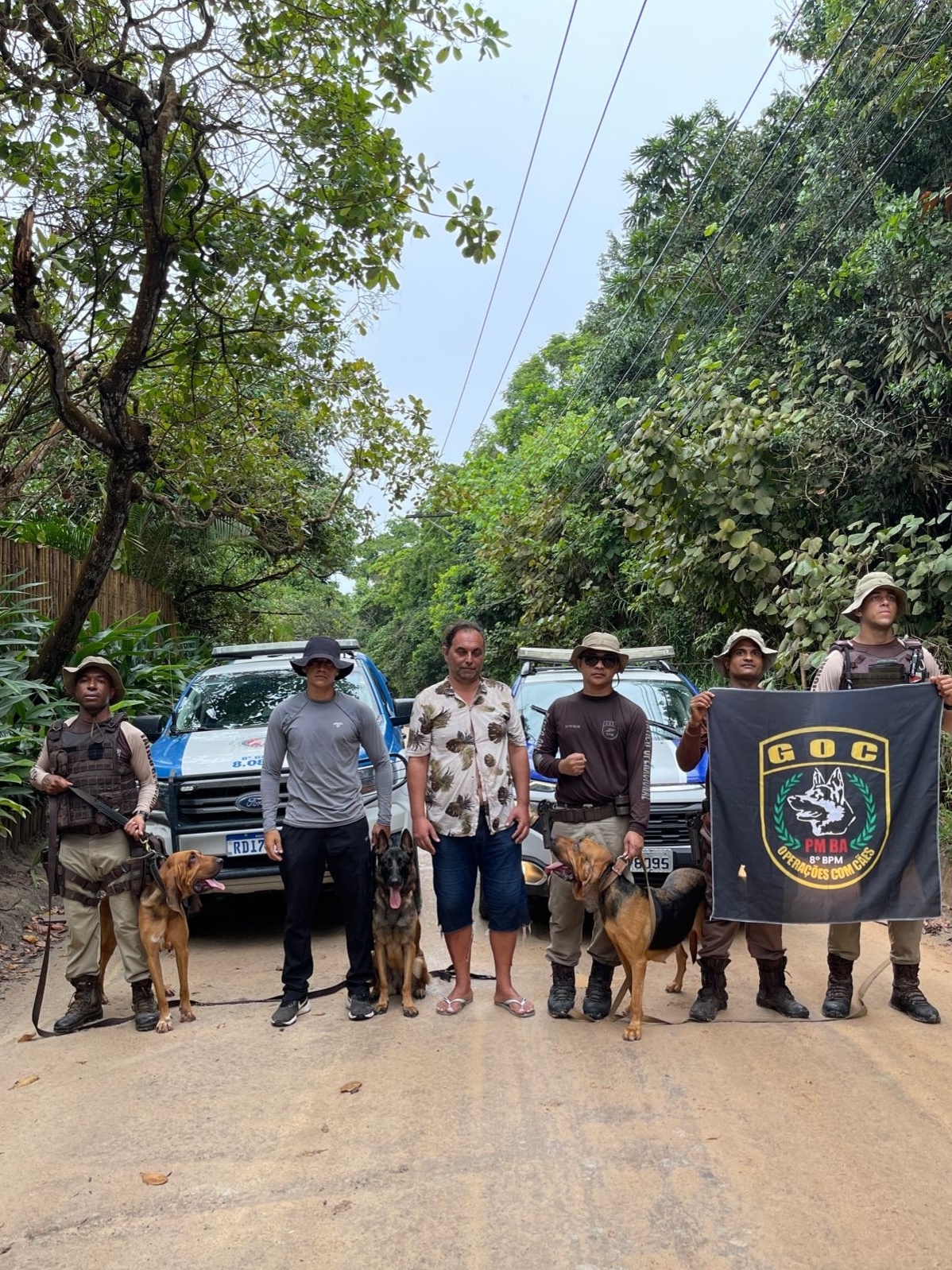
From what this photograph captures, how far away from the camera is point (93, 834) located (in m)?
5.70

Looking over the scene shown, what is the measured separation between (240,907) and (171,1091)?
13.9 feet

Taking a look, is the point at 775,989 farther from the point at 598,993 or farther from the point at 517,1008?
the point at 517,1008

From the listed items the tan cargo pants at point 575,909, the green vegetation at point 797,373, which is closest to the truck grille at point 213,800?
the tan cargo pants at point 575,909

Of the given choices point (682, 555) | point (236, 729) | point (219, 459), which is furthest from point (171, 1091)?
point (219, 459)

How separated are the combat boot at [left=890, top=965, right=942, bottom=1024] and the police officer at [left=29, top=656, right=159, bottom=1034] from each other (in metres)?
3.93

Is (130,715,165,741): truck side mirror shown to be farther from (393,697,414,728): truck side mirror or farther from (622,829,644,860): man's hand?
(622,829,644,860): man's hand

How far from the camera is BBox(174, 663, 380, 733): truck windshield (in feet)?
27.5

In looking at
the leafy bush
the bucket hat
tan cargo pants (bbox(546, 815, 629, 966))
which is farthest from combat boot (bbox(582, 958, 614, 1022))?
the leafy bush

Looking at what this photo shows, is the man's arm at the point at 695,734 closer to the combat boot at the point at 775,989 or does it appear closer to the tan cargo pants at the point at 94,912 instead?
the combat boot at the point at 775,989

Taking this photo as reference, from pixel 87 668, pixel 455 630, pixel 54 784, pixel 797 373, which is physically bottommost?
pixel 54 784

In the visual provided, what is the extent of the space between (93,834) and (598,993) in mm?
2851

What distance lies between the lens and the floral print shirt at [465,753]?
18.5ft

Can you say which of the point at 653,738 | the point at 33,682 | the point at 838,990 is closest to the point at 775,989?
the point at 838,990

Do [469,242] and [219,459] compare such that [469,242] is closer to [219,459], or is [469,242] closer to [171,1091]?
[219,459]
